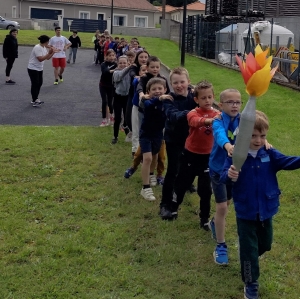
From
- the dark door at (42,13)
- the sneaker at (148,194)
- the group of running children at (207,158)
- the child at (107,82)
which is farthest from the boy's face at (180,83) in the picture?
the dark door at (42,13)

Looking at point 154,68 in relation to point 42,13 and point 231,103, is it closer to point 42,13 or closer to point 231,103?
point 231,103

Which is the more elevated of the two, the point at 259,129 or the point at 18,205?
the point at 259,129

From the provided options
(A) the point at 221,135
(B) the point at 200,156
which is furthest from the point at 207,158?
Result: (A) the point at 221,135

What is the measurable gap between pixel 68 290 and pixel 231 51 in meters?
20.7

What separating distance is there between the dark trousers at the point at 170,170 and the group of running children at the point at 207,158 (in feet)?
0.03

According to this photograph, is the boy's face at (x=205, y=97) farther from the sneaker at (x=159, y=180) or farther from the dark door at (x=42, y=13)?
the dark door at (x=42, y=13)

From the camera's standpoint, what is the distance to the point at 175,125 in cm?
520

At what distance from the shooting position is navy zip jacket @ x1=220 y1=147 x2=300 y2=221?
11.7 ft

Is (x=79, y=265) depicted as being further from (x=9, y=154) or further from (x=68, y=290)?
(x=9, y=154)

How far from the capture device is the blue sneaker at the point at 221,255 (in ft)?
14.2

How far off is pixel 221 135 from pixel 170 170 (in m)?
1.65

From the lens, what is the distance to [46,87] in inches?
635

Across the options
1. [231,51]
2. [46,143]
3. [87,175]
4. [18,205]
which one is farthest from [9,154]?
[231,51]

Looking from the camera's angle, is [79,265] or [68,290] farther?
[79,265]
